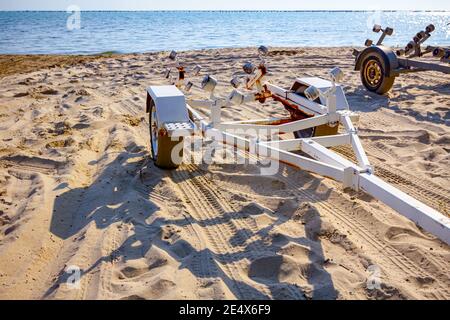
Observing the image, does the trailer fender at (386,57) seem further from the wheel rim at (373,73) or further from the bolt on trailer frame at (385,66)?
the wheel rim at (373,73)

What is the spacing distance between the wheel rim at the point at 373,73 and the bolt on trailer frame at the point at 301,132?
3507 millimetres

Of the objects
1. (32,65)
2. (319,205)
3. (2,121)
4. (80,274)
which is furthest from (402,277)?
(32,65)

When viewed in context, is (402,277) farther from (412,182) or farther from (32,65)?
(32,65)

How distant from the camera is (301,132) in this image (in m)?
6.20

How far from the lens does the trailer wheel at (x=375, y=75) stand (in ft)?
29.1

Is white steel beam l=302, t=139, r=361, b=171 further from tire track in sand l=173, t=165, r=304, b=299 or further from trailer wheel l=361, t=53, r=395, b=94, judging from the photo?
trailer wheel l=361, t=53, r=395, b=94

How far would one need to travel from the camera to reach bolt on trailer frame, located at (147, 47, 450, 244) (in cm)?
310

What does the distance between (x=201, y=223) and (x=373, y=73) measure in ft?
21.6

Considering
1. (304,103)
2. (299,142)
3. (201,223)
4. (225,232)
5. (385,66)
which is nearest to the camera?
(225,232)

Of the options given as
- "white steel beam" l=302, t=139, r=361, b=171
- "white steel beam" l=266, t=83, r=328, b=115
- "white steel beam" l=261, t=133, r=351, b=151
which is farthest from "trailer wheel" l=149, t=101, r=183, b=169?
"white steel beam" l=266, t=83, r=328, b=115

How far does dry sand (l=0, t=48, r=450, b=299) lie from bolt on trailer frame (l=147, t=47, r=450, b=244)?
509 millimetres

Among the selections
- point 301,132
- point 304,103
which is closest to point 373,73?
point 301,132

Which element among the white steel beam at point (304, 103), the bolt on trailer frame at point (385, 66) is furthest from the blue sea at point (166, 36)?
the white steel beam at point (304, 103)

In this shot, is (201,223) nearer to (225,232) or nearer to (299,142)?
(225,232)
